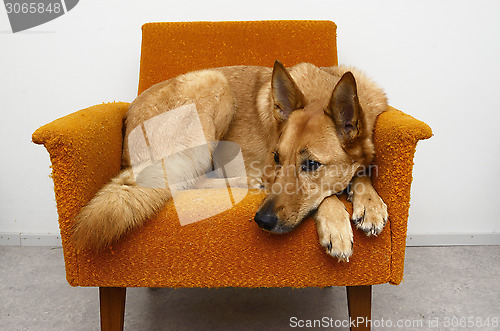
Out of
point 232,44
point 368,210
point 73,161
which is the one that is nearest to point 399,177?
point 368,210

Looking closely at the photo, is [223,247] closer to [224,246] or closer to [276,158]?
[224,246]

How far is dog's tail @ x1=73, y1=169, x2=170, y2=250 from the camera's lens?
1158 millimetres

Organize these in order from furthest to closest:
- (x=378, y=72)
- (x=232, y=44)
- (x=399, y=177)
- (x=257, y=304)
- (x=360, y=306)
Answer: (x=378, y=72) → (x=232, y=44) → (x=257, y=304) → (x=360, y=306) → (x=399, y=177)

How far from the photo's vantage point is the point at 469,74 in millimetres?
2342

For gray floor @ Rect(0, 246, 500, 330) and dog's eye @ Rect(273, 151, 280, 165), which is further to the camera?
gray floor @ Rect(0, 246, 500, 330)

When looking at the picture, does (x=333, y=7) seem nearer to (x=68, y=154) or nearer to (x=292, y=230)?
(x=292, y=230)

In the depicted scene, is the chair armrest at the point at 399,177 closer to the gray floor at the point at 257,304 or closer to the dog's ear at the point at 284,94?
the dog's ear at the point at 284,94

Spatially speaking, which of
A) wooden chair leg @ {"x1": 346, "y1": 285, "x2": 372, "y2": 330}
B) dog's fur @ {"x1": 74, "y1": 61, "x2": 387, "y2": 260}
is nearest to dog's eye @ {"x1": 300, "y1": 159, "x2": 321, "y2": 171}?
dog's fur @ {"x1": 74, "y1": 61, "x2": 387, "y2": 260}

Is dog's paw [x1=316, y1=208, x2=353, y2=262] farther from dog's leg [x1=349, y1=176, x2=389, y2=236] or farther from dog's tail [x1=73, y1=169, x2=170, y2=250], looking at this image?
dog's tail [x1=73, y1=169, x2=170, y2=250]

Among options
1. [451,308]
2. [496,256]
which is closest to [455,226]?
[496,256]

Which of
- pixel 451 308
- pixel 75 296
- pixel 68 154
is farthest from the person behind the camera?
pixel 75 296

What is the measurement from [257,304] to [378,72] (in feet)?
5.15

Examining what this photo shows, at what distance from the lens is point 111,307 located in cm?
138

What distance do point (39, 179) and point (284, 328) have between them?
190 centimetres
